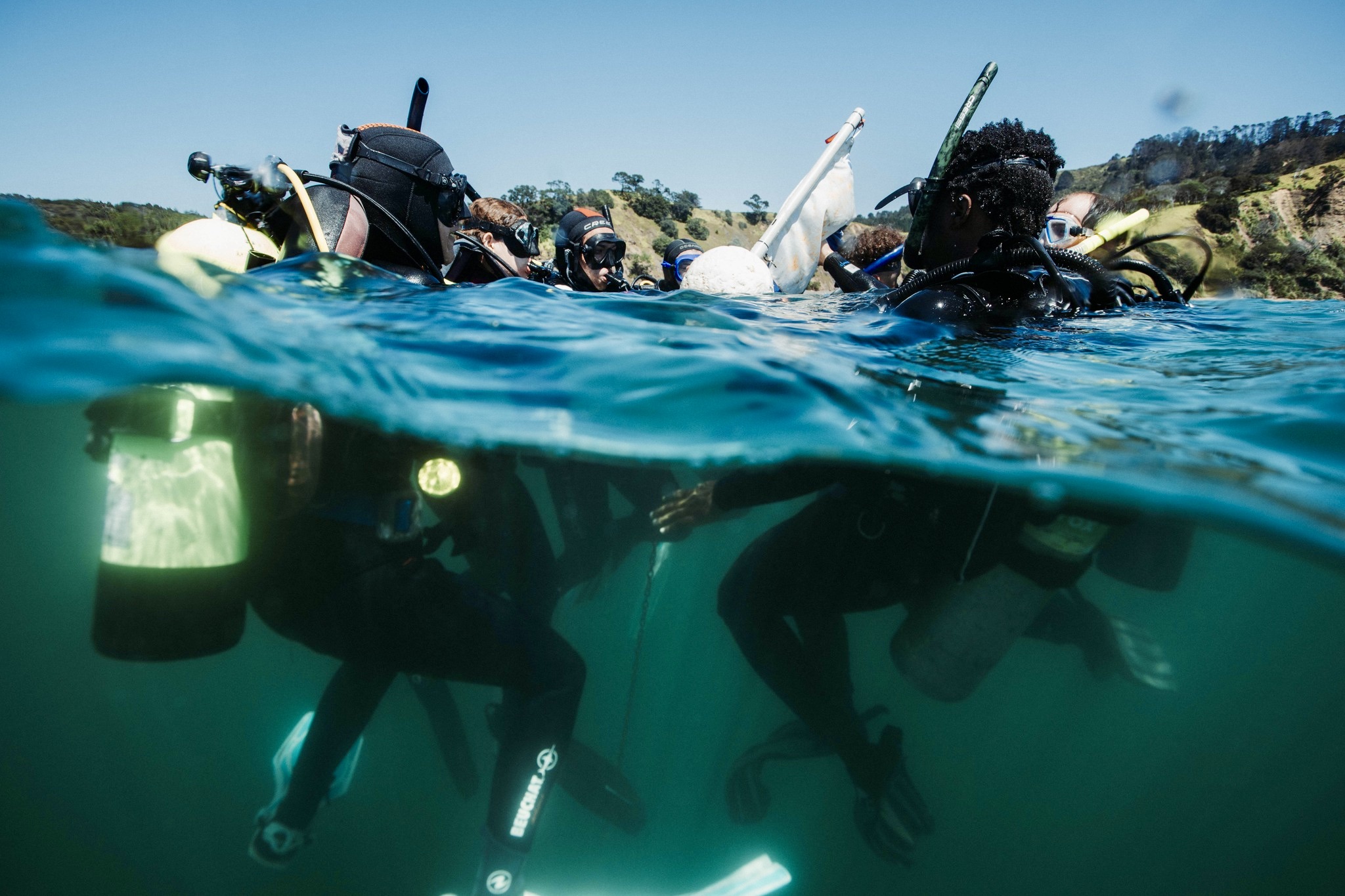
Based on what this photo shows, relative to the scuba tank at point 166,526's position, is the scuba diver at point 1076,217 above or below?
above

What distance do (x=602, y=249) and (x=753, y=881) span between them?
629 cm

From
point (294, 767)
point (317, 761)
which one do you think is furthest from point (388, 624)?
point (294, 767)

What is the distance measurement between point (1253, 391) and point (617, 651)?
12.0 feet

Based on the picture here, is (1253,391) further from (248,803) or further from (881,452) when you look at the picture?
(248,803)

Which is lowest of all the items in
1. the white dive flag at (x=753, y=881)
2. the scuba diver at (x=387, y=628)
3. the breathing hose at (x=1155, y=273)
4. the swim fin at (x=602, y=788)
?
the white dive flag at (x=753, y=881)

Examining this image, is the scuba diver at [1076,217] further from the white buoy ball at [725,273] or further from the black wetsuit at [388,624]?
the black wetsuit at [388,624]

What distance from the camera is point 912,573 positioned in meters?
3.61

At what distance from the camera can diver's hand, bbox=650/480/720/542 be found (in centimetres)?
346

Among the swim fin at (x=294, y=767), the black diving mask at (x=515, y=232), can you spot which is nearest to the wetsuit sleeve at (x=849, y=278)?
the black diving mask at (x=515, y=232)

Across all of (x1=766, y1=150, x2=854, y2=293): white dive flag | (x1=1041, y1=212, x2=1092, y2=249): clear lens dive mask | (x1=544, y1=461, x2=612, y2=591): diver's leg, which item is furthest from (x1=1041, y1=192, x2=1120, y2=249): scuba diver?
(x1=544, y1=461, x2=612, y2=591): diver's leg

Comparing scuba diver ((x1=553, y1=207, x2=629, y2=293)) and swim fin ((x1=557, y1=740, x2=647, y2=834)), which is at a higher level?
scuba diver ((x1=553, y1=207, x2=629, y2=293))

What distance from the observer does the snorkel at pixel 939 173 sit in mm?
3846

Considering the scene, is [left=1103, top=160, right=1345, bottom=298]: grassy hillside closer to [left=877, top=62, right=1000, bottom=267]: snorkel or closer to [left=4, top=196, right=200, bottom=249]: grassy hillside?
[left=877, top=62, right=1000, bottom=267]: snorkel

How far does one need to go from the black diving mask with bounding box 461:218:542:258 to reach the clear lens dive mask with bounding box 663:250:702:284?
196 cm
